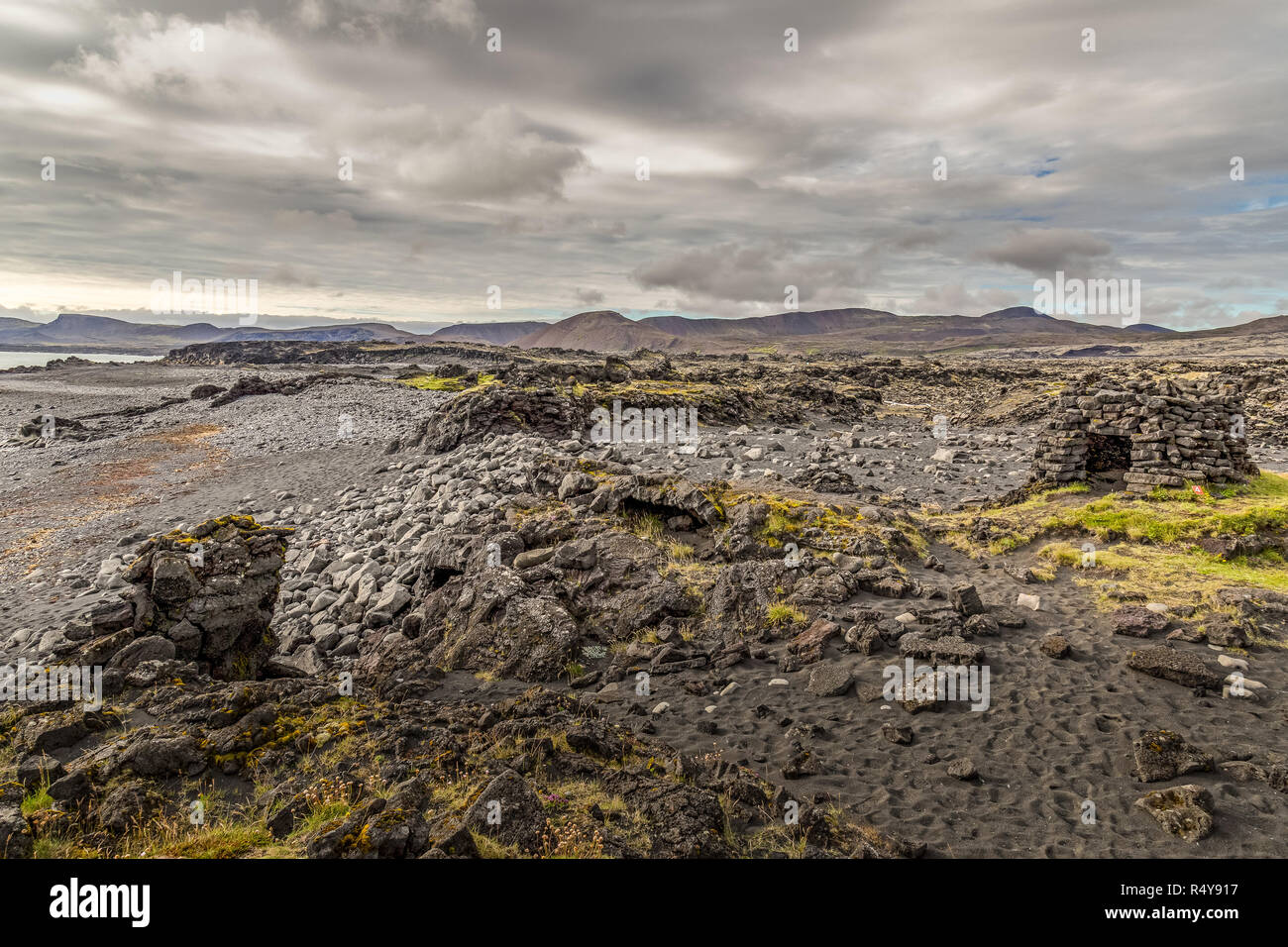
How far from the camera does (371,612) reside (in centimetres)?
1363

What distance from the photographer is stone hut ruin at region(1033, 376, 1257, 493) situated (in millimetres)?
17312

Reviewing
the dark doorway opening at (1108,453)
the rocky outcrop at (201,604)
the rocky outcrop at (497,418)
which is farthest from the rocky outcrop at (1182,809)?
the rocky outcrop at (497,418)

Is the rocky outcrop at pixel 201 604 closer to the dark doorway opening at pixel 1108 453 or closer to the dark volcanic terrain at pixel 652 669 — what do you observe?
the dark volcanic terrain at pixel 652 669

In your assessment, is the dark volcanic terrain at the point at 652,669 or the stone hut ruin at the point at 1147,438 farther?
the stone hut ruin at the point at 1147,438

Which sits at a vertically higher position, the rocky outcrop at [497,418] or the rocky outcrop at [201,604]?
the rocky outcrop at [497,418]

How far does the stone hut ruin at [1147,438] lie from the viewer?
17312mm

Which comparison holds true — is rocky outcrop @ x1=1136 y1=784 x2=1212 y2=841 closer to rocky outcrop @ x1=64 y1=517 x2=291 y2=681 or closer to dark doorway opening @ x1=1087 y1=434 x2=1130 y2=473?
rocky outcrop @ x1=64 y1=517 x2=291 y2=681

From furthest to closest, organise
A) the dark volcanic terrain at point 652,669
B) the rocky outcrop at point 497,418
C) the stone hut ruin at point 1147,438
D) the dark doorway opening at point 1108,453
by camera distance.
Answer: the rocky outcrop at point 497,418 < the dark doorway opening at point 1108,453 < the stone hut ruin at point 1147,438 < the dark volcanic terrain at point 652,669

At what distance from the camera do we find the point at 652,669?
34.9 feet

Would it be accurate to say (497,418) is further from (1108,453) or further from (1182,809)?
(1182,809)

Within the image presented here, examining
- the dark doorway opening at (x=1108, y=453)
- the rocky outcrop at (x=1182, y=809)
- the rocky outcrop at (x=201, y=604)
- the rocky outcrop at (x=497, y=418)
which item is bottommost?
the rocky outcrop at (x=1182, y=809)

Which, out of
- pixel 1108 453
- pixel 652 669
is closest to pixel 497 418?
pixel 652 669

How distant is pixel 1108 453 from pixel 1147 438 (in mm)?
2755
